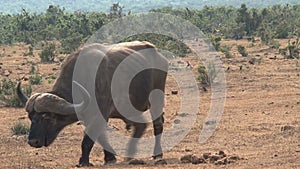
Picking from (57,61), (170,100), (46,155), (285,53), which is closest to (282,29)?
(285,53)

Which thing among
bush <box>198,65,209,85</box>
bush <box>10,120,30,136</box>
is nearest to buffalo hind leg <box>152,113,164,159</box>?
bush <box>10,120,30,136</box>

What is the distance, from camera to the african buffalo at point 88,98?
8.27 meters

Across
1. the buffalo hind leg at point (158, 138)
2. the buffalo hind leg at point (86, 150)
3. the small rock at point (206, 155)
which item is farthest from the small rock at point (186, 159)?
the buffalo hind leg at point (86, 150)

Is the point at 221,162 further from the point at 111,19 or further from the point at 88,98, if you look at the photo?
the point at 111,19

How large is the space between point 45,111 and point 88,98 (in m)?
0.63

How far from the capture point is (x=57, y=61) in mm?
29938

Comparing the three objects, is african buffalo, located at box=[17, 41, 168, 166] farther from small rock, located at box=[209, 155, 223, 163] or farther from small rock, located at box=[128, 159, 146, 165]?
small rock, located at box=[209, 155, 223, 163]

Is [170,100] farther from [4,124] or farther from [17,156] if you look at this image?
[17,156]

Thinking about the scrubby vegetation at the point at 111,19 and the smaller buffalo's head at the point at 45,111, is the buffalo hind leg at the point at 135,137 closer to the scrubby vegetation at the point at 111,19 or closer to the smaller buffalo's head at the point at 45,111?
the smaller buffalo's head at the point at 45,111

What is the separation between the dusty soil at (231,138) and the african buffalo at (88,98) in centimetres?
68

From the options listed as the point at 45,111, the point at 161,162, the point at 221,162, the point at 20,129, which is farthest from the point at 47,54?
the point at 221,162

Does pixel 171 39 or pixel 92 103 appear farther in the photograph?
pixel 171 39

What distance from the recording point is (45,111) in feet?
27.1

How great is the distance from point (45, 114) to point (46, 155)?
1970mm
